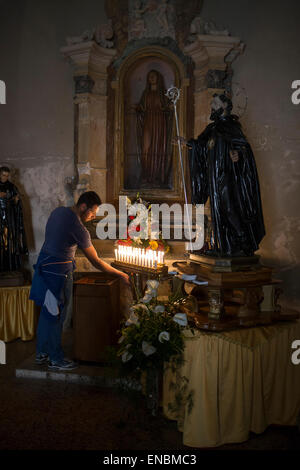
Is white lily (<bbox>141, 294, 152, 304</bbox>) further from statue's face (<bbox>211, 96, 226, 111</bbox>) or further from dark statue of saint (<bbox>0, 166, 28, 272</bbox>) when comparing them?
dark statue of saint (<bbox>0, 166, 28, 272</bbox>)

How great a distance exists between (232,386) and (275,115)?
3.47 m

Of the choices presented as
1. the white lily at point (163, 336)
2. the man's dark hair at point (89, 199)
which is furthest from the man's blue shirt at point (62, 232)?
the white lily at point (163, 336)

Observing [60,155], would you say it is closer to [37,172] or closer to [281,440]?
[37,172]

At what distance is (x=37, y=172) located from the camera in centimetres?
515

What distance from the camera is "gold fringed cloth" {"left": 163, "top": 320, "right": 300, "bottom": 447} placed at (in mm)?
2365

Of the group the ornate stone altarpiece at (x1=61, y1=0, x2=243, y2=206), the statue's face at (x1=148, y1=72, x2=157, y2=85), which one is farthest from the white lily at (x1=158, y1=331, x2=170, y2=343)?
the statue's face at (x1=148, y1=72, x2=157, y2=85)

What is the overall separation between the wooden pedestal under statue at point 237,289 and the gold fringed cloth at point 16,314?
2.43 meters

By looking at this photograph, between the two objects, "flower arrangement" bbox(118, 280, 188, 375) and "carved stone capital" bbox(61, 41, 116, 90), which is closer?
"flower arrangement" bbox(118, 280, 188, 375)

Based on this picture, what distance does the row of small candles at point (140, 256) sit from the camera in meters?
3.41

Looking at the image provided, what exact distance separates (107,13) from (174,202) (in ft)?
8.97

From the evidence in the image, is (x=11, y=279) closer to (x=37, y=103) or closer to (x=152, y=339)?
(x=37, y=103)

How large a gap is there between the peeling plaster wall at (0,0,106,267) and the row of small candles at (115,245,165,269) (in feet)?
5.26

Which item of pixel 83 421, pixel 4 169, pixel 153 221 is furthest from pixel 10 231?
pixel 83 421
